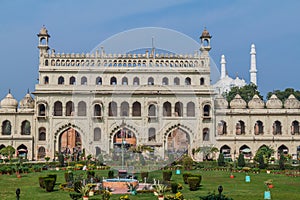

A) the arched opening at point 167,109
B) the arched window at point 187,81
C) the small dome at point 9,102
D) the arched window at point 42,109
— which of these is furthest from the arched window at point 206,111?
the small dome at point 9,102

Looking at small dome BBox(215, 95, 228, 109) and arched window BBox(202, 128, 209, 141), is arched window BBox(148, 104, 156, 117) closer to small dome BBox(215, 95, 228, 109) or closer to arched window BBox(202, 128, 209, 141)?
arched window BBox(202, 128, 209, 141)

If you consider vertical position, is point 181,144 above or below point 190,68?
below

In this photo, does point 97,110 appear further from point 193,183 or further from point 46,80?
point 193,183

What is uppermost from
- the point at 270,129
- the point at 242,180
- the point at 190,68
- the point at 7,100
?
the point at 190,68

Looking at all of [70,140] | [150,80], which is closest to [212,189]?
[150,80]

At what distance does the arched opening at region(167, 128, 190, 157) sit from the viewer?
5081 cm

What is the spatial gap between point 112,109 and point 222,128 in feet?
42.1

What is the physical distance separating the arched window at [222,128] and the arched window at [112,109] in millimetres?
12000

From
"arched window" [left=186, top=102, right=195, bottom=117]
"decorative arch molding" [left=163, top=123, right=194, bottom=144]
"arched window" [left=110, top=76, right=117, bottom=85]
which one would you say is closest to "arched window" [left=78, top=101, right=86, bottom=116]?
"arched window" [left=110, top=76, right=117, bottom=85]

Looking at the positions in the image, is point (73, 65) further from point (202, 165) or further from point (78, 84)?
point (202, 165)

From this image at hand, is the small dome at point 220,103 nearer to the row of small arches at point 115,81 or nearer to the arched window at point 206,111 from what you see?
the arched window at point 206,111

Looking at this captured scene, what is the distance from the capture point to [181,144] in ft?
177

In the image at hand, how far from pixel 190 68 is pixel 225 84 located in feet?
155

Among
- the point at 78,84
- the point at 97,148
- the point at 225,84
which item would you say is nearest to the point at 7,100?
the point at 78,84
